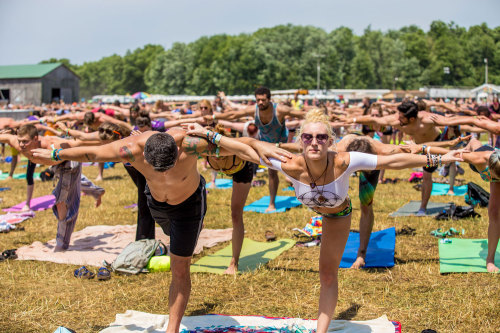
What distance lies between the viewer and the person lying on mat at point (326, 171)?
3902 millimetres

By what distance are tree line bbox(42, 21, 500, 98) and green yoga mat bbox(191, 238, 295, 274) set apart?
80347 mm

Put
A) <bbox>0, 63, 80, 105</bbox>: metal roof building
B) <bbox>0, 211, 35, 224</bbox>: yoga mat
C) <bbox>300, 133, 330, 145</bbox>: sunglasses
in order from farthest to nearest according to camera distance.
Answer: <bbox>0, 63, 80, 105</bbox>: metal roof building < <bbox>0, 211, 35, 224</bbox>: yoga mat < <bbox>300, 133, 330, 145</bbox>: sunglasses

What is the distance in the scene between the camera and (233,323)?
186 inches

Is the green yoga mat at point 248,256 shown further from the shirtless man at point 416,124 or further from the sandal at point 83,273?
the shirtless man at point 416,124

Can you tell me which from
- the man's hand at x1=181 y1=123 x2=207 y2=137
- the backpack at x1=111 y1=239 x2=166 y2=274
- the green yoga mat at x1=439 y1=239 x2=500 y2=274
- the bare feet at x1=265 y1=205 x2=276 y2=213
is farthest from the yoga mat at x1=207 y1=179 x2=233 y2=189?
the man's hand at x1=181 y1=123 x2=207 y2=137

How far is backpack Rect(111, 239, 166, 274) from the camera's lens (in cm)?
634

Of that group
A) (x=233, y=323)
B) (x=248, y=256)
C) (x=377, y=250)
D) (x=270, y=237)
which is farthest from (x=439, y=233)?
(x=233, y=323)

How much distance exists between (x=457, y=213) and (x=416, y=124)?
1.81 meters

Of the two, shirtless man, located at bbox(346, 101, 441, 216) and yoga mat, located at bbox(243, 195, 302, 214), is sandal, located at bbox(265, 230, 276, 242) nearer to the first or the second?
yoga mat, located at bbox(243, 195, 302, 214)

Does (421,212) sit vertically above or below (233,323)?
above

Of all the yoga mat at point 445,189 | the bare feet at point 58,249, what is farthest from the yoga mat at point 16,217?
the yoga mat at point 445,189

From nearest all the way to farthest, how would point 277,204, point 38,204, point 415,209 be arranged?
1. point 415,209
2. point 277,204
3. point 38,204

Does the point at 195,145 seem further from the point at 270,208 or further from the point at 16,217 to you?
the point at 16,217

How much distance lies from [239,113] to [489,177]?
5.27 meters
